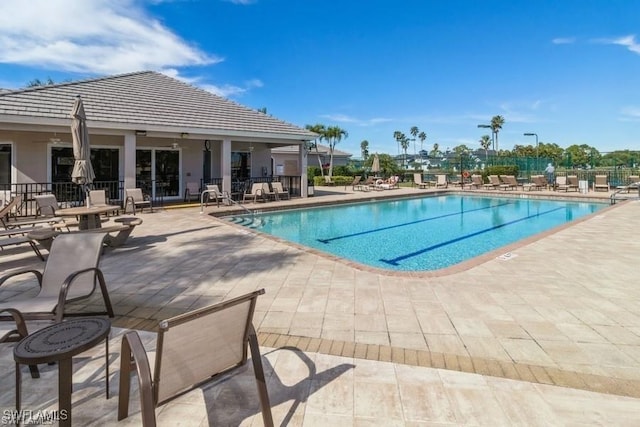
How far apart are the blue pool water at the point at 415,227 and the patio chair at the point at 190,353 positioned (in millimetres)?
5495

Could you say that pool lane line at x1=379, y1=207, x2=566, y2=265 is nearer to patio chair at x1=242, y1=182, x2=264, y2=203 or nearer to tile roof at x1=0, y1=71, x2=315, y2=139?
patio chair at x1=242, y1=182, x2=264, y2=203

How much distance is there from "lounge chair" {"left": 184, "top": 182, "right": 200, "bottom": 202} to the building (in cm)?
61

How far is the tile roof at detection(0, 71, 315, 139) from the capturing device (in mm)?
11430

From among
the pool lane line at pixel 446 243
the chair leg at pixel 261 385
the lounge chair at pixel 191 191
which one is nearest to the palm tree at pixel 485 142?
the pool lane line at pixel 446 243

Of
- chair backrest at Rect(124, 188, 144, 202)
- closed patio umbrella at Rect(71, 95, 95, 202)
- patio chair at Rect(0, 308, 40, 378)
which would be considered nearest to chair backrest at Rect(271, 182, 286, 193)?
chair backrest at Rect(124, 188, 144, 202)

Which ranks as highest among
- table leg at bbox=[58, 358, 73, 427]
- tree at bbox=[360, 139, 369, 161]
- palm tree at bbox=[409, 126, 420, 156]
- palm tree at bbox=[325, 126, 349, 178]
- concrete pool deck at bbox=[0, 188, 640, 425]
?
palm tree at bbox=[409, 126, 420, 156]

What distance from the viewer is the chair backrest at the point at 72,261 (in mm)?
3521

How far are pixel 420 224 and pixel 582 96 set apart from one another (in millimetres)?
23170

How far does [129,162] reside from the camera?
12.5 meters

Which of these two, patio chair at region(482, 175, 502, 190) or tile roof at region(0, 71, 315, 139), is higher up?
tile roof at region(0, 71, 315, 139)

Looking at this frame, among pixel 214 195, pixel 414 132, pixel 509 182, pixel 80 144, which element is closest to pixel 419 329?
pixel 80 144

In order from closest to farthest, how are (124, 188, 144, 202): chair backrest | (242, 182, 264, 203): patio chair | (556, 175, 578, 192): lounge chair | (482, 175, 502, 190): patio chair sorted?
(124, 188, 144, 202): chair backrest, (242, 182, 264, 203): patio chair, (556, 175, 578, 192): lounge chair, (482, 175, 502, 190): patio chair

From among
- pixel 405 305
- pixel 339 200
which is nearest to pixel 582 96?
pixel 339 200

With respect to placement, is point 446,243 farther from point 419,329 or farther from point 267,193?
point 267,193
